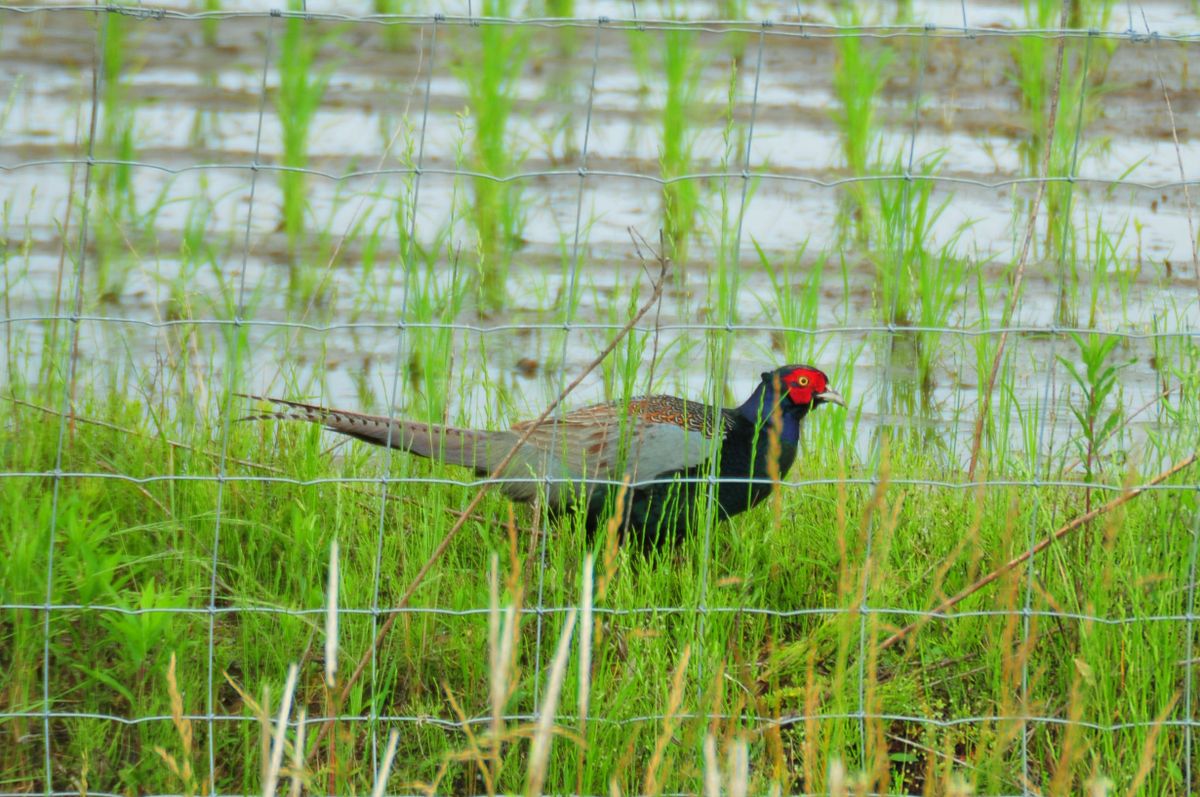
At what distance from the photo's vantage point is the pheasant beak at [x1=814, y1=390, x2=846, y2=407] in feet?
14.1

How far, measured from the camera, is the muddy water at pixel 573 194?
5512mm

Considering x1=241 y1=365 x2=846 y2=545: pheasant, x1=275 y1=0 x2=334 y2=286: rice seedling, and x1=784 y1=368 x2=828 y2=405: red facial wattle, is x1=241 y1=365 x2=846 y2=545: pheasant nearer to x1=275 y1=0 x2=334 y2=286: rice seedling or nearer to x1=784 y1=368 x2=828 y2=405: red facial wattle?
x1=784 y1=368 x2=828 y2=405: red facial wattle

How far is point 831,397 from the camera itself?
4.29m

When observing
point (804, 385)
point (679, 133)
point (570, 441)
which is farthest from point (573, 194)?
point (570, 441)

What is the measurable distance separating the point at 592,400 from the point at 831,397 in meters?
1.18

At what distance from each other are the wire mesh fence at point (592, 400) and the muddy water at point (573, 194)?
0.03 metres

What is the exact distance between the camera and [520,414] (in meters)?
4.69

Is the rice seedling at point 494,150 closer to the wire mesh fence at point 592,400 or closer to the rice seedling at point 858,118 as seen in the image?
the wire mesh fence at point 592,400

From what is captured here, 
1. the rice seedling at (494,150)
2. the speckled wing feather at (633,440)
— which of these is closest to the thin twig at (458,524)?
the speckled wing feather at (633,440)

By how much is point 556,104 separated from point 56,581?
3.99 m

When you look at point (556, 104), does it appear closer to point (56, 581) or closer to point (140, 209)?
point (140, 209)

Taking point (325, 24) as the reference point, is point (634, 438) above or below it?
below

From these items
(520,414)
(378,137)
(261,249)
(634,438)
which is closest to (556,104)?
(378,137)

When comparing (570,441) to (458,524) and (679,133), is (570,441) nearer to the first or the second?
(458,524)
